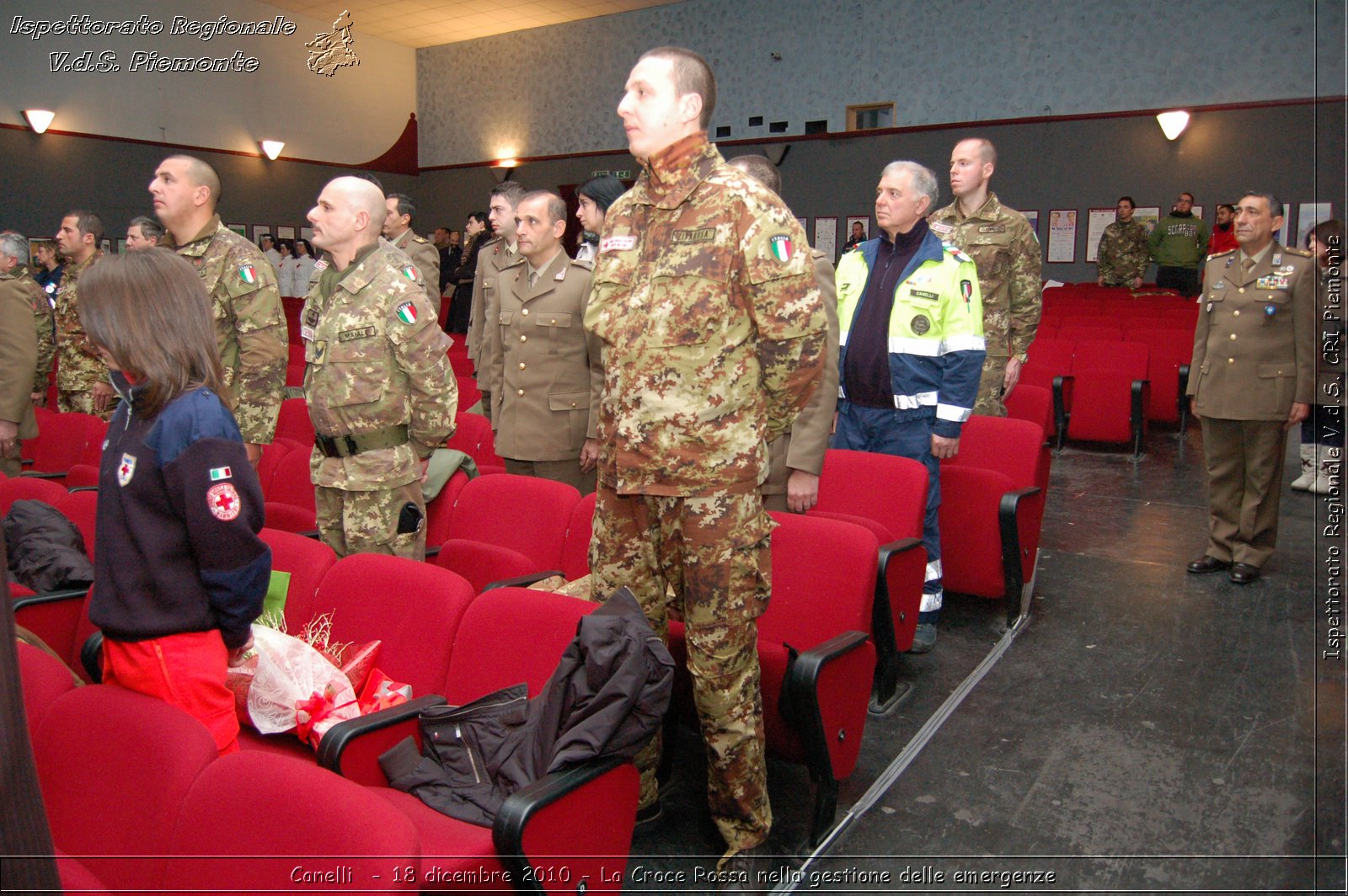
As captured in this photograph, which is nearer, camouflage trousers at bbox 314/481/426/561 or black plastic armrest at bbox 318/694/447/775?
black plastic armrest at bbox 318/694/447/775

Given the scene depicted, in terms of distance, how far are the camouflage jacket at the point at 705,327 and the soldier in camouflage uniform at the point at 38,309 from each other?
13.6 feet

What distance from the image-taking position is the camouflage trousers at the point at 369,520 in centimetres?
279

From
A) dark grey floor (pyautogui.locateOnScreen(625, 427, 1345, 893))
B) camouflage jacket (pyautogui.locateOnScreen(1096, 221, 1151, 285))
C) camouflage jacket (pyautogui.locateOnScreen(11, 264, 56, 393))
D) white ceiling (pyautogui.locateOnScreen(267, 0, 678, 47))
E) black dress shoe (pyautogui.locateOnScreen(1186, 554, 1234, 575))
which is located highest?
white ceiling (pyautogui.locateOnScreen(267, 0, 678, 47))

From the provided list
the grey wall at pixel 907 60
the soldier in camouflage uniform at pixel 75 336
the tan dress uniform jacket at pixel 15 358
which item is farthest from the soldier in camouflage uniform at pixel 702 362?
the grey wall at pixel 907 60

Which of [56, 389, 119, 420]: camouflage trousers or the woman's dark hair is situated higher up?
the woman's dark hair

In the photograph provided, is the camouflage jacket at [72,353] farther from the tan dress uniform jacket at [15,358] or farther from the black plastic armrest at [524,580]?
the black plastic armrest at [524,580]

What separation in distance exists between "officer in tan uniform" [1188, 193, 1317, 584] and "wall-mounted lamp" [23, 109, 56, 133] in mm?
12946

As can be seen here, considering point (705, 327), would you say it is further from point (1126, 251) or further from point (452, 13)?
point (452, 13)

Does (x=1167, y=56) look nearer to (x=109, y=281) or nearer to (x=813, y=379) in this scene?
(x=813, y=379)

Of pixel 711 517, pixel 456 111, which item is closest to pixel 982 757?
pixel 711 517

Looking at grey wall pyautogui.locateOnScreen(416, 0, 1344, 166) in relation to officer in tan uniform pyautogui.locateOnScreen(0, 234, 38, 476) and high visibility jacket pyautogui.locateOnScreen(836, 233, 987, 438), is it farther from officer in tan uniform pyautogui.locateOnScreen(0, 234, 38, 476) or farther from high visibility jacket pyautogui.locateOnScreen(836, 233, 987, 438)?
officer in tan uniform pyautogui.locateOnScreen(0, 234, 38, 476)

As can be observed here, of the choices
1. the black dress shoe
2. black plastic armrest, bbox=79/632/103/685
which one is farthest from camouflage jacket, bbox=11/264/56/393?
the black dress shoe

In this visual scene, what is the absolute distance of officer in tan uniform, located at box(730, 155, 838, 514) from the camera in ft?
8.87

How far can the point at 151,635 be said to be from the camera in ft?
5.34
